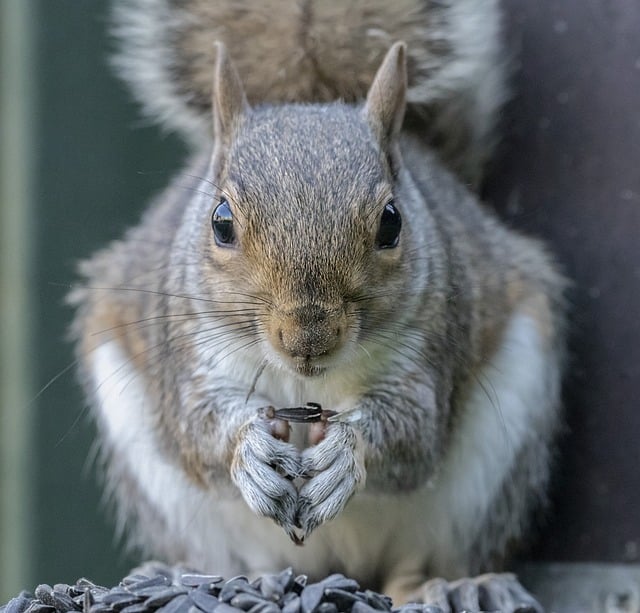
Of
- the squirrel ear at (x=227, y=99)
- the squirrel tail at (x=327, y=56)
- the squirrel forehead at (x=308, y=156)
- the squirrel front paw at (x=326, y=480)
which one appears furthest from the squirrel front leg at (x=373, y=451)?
the squirrel tail at (x=327, y=56)

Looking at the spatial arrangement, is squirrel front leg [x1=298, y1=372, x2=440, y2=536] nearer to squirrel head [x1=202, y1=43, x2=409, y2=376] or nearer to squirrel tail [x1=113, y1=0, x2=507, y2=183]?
squirrel head [x1=202, y1=43, x2=409, y2=376]

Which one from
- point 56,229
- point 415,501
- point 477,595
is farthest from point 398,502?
point 56,229

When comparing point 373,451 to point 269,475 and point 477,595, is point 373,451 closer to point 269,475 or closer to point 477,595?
point 269,475

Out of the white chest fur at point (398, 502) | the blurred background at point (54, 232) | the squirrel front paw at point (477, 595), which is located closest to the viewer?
the squirrel front paw at point (477, 595)

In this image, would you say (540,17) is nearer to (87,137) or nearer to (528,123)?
(528,123)

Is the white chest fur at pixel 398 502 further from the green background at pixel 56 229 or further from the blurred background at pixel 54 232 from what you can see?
the green background at pixel 56 229

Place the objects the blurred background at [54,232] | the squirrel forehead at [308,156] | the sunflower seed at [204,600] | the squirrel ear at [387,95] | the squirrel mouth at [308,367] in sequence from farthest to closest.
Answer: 1. the blurred background at [54,232]
2. the squirrel ear at [387,95]
3. the squirrel forehead at [308,156]
4. the squirrel mouth at [308,367]
5. the sunflower seed at [204,600]

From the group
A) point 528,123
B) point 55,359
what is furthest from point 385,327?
point 55,359

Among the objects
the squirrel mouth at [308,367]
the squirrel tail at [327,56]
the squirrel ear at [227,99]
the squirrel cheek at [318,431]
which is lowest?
the squirrel cheek at [318,431]

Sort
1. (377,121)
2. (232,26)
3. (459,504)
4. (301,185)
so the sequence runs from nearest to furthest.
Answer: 1. (301,185)
2. (377,121)
3. (459,504)
4. (232,26)
